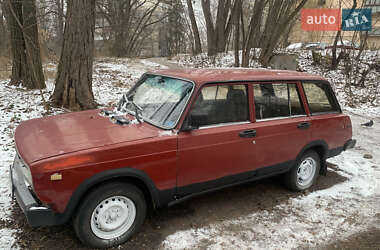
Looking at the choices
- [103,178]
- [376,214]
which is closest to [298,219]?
[376,214]

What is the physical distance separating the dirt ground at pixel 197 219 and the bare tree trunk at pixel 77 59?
12.9 feet

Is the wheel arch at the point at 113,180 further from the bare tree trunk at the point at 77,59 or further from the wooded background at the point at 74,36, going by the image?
the bare tree trunk at the point at 77,59

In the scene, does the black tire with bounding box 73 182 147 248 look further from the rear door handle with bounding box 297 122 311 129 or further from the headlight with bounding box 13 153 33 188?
the rear door handle with bounding box 297 122 311 129

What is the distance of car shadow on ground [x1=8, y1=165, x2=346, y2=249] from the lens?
3.26 metres

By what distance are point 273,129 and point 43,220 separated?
111 inches

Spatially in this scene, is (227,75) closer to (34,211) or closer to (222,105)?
(222,105)

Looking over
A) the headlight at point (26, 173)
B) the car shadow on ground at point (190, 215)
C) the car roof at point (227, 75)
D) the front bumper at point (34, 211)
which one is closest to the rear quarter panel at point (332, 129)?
the car roof at point (227, 75)

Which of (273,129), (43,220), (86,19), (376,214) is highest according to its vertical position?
(86,19)

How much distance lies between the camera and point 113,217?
3.15m

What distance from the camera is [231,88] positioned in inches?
149

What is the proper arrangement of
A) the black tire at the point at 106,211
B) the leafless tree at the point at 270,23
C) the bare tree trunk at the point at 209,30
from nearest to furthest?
the black tire at the point at 106,211, the leafless tree at the point at 270,23, the bare tree trunk at the point at 209,30

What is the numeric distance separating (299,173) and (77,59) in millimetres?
5329

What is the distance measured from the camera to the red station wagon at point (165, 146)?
2.84 meters

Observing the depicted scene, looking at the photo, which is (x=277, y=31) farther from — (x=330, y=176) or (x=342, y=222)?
(x=342, y=222)
